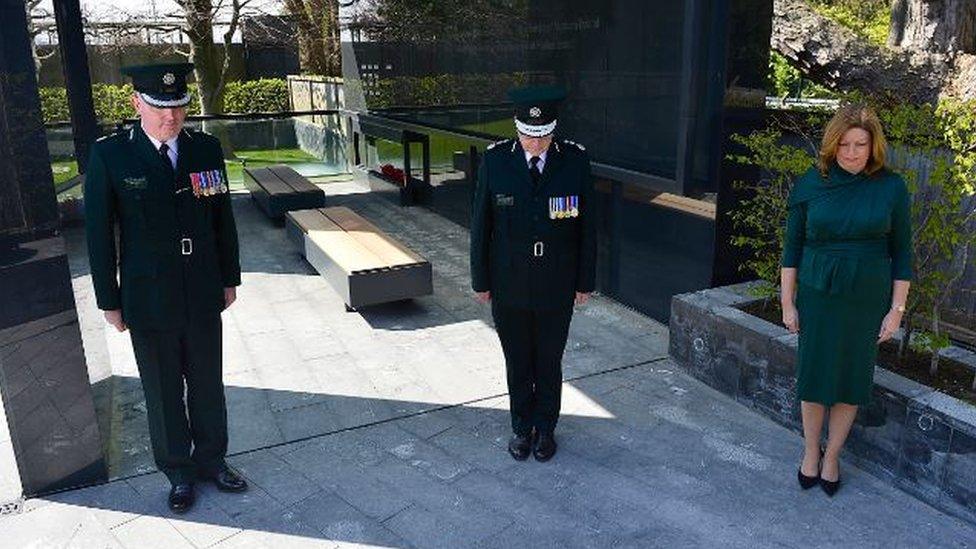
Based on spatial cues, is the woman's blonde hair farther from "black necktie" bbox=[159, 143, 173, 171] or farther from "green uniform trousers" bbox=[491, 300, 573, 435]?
"black necktie" bbox=[159, 143, 173, 171]

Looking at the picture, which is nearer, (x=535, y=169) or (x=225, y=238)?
(x=225, y=238)

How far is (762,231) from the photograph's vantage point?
4.68 metres

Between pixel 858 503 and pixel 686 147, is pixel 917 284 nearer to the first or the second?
pixel 858 503

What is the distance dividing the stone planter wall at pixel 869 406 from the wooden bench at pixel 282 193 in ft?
19.0

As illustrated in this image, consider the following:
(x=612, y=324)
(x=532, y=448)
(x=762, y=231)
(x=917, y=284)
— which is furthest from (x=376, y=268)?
(x=917, y=284)

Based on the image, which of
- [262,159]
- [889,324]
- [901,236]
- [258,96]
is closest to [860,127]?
[901,236]

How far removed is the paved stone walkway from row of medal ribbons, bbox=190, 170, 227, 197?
80 centimetres

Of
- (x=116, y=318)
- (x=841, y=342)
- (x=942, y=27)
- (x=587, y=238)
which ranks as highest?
(x=942, y=27)

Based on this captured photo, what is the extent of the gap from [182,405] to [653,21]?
146 inches

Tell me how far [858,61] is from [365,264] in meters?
5.23

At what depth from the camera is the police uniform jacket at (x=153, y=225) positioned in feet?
10.1

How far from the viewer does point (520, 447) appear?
12.3ft

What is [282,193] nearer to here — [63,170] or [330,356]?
[330,356]

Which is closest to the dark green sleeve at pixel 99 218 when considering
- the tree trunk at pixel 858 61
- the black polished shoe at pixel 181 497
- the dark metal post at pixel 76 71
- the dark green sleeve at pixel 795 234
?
the black polished shoe at pixel 181 497
